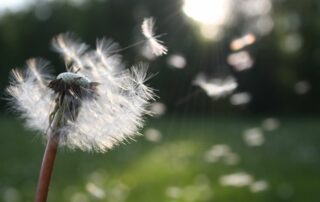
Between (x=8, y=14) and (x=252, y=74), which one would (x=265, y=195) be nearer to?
(x=252, y=74)

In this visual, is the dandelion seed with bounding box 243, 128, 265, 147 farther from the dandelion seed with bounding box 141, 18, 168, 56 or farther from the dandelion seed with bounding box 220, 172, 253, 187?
the dandelion seed with bounding box 141, 18, 168, 56

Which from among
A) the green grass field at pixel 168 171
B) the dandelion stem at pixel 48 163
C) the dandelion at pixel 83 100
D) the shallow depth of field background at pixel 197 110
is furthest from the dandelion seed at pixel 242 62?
the dandelion stem at pixel 48 163

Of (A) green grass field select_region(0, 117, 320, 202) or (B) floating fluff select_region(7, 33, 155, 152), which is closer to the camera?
(B) floating fluff select_region(7, 33, 155, 152)

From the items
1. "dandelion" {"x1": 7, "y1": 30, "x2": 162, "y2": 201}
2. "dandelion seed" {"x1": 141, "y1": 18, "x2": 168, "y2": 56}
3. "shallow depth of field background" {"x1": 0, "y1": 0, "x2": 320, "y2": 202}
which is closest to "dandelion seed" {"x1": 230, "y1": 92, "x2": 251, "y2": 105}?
"shallow depth of field background" {"x1": 0, "y1": 0, "x2": 320, "y2": 202}

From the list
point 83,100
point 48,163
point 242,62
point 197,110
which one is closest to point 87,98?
point 83,100

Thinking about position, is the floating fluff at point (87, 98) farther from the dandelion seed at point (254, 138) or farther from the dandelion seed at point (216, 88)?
the dandelion seed at point (254, 138)

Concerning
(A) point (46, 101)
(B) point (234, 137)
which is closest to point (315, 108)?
(B) point (234, 137)

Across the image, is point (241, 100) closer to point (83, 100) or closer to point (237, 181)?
point (237, 181)

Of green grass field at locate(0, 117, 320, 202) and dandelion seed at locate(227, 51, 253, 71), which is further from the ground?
green grass field at locate(0, 117, 320, 202)
